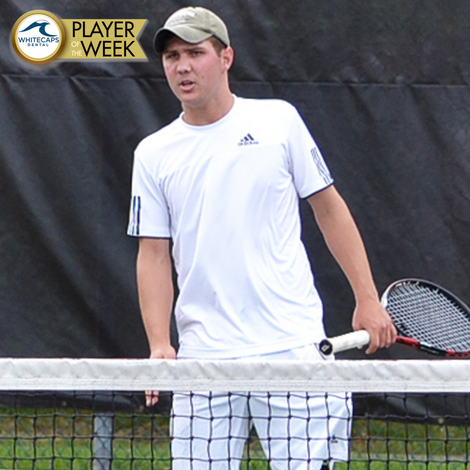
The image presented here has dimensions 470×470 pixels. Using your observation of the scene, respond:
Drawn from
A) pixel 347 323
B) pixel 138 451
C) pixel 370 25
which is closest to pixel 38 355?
pixel 138 451

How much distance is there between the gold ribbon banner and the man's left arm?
1.36 m

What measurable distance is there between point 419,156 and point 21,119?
146cm

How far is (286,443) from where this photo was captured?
2750 millimetres

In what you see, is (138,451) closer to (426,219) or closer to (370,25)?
Answer: (426,219)

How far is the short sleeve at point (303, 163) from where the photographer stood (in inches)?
112

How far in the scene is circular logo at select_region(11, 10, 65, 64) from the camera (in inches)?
156

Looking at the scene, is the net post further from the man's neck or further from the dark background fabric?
the man's neck

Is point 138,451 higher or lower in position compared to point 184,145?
lower

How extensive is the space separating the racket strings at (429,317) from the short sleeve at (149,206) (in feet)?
2.15

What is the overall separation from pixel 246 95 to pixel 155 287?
1278 mm

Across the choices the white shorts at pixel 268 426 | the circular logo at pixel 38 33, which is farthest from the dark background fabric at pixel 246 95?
the white shorts at pixel 268 426

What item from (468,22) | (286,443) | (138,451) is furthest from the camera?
(138,451)

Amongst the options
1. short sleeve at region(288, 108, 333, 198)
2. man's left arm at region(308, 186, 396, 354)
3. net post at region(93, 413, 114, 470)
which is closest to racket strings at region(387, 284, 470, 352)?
man's left arm at region(308, 186, 396, 354)

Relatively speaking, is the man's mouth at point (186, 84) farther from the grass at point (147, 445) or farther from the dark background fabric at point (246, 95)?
the grass at point (147, 445)
